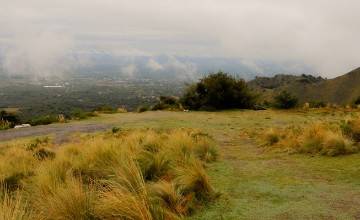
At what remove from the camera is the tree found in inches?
1176

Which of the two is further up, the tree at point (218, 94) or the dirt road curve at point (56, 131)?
the tree at point (218, 94)

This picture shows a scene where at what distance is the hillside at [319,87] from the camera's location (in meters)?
109

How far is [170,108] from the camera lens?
29.4 metres

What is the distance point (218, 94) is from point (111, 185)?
78.0 feet

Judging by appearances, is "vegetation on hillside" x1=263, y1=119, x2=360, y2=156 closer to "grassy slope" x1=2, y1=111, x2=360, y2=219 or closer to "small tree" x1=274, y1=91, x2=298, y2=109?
"grassy slope" x1=2, y1=111, x2=360, y2=219

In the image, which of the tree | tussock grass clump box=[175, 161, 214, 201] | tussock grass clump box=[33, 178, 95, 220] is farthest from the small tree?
tussock grass clump box=[33, 178, 95, 220]

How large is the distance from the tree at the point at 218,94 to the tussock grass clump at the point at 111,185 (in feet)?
63.4

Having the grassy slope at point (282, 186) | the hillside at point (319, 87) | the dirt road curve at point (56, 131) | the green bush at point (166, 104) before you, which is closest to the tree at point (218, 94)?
the green bush at point (166, 104)

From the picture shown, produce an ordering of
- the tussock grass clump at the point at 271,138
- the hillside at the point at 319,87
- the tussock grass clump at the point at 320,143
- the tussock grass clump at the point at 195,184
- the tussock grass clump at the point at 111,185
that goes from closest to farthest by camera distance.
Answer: the tussock grass clump at the point at 111,185
the tussock grass clump at the point at 195,184
the tussock grass clump at the point at 320,143
the tussock grass clump at the point at 271,138
the hillside at the point at 319,87

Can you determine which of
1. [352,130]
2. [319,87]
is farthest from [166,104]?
[319,87]

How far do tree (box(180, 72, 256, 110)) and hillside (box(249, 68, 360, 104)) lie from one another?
2960 inches

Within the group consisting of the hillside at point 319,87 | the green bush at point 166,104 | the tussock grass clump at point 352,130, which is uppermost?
the hillside at point 319,87

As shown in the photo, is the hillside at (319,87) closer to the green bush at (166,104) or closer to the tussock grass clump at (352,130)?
the green bush at (166,104)

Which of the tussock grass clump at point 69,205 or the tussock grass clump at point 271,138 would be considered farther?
the tussock grass clump at point 271,138
